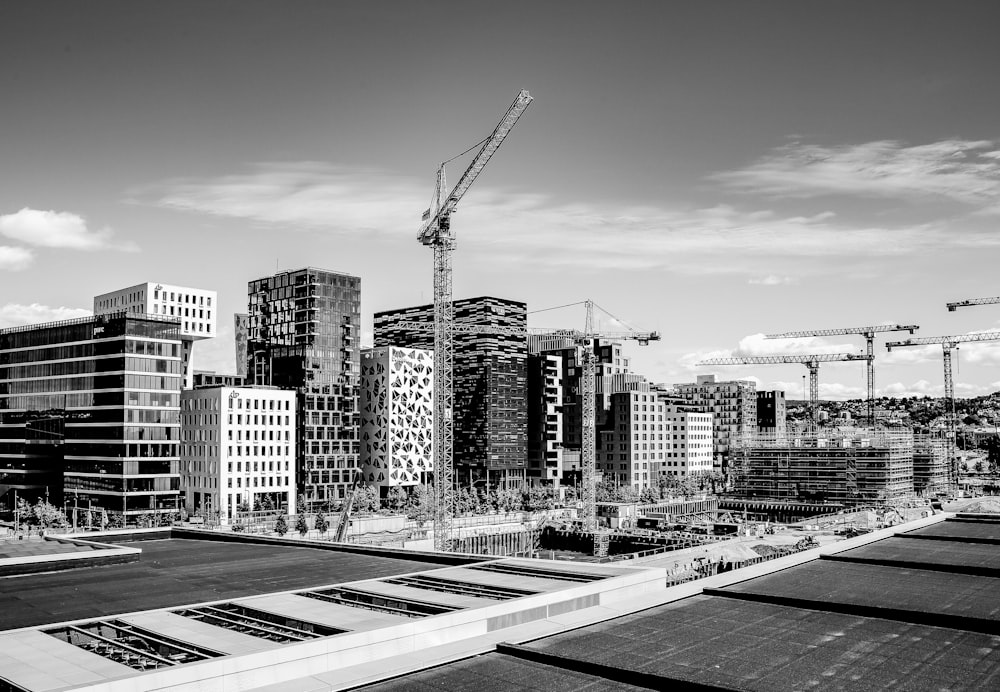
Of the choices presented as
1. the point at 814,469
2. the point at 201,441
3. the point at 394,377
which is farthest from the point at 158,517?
the point at 814,469

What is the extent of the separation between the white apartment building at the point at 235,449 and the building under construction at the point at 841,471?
10645 centimetres

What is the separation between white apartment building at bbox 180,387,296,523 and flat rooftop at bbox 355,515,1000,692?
9187cm

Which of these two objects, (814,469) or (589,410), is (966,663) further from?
(814,469)

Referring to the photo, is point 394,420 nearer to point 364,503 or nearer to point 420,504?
point 420,504

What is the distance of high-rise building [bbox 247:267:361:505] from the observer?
145500 millimetres

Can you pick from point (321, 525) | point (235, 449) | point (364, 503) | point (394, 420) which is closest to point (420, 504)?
point (364, 503)

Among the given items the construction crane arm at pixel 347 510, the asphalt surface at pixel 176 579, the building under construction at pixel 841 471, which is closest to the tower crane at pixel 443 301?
the construction crane arm at pixel 347 510

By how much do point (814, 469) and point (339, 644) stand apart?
17689cm

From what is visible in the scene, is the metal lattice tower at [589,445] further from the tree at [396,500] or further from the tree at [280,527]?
the tree at [280,527]

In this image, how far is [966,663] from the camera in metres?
32.9

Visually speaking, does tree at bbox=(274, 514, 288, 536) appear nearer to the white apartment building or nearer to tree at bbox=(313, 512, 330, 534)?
tree at bbox=(313, 512, 330, 534)

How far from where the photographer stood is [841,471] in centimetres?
18975

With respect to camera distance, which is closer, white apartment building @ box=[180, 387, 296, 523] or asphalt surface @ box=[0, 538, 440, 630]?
asphalt surface @ box=[0, 538, 440, 630]

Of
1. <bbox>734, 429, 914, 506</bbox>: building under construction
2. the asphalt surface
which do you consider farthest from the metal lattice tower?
the asphalt surface
